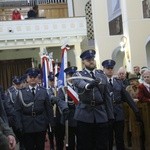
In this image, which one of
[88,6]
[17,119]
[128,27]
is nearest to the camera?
[17,119]

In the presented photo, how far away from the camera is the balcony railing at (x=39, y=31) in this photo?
22656 mm

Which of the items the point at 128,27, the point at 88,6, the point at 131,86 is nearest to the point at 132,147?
the point at 131,86

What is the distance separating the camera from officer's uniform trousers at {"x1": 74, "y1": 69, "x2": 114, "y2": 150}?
5.66 metres

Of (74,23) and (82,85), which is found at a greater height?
(74,23)

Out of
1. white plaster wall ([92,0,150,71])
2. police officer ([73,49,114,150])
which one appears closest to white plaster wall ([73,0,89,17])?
white plaster wall ([92,0,150,71])

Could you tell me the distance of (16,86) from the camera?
1050 cm

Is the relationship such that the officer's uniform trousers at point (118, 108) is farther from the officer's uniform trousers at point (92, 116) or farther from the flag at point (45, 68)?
the flag at point (45, 68)

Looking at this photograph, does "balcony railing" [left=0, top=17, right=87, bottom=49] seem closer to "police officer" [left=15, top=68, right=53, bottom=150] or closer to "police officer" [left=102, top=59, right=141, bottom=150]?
"police officer" [left=102, top=59, right=141, bottom=150]

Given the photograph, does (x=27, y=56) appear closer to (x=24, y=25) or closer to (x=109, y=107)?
(x=24, y=25)

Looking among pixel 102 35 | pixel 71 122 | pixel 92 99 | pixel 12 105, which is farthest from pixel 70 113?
pixel 102 35

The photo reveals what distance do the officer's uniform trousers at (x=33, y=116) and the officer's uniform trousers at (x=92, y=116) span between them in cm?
78

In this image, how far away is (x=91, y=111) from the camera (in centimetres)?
570

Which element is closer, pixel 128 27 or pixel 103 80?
pixel 103 80

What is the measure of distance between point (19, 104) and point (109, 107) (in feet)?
4.71
